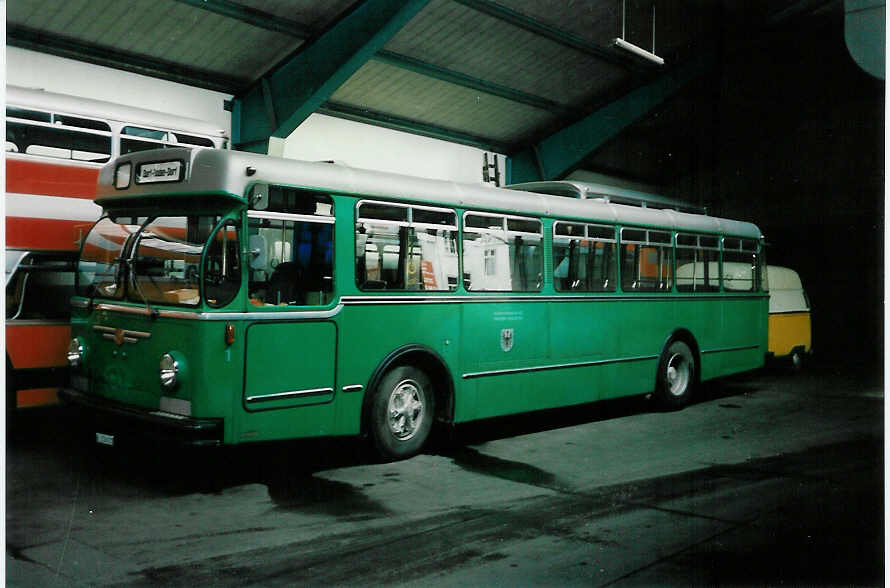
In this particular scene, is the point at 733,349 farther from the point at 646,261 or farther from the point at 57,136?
the point at 57,136

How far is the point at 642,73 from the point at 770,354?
25.0 feet

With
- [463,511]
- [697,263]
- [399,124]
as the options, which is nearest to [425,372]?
[463,511]

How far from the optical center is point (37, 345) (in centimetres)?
863

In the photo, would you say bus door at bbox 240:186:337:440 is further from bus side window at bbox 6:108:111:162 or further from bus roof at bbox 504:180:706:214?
bus side window at bbox 6:108:111:162

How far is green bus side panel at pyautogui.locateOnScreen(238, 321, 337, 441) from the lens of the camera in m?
6.39

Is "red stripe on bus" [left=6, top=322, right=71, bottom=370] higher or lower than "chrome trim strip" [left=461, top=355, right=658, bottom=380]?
higher

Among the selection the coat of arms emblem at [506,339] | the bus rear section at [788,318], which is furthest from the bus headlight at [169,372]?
the bus rear section at [788,318]

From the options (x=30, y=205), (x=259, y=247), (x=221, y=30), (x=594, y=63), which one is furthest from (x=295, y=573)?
(x=594, y=63)

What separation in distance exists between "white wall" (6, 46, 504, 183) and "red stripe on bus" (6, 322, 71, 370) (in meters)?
3.40

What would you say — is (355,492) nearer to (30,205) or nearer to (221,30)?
(30,205)

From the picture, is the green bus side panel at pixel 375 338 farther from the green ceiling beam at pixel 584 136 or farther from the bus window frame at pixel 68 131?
the green ceiling beam at pixel 584 136

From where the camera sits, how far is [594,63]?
720 inches

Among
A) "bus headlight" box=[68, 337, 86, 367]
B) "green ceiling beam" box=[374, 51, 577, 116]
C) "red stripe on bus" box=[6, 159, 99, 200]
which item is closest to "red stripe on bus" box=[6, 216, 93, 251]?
"red stripe on bus" box=[6, 159, 99, 200]

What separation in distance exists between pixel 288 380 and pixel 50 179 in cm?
431
